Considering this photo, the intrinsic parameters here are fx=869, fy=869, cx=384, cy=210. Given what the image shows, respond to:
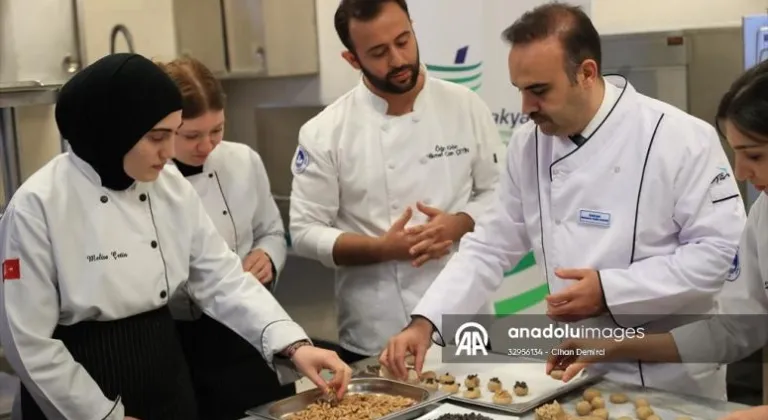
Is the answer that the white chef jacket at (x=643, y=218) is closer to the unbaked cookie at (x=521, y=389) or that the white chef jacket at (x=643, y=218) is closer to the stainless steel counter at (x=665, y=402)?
the stainless steel counter at (x=665, y=402)

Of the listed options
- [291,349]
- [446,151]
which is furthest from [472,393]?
[446,151]

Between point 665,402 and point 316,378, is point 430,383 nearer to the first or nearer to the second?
point 316,378

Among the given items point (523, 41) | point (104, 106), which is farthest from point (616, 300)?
point (104, 106)

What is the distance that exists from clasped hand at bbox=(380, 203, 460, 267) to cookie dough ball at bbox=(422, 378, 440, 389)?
1.60ft

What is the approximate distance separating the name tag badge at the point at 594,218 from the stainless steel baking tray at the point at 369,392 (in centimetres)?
46

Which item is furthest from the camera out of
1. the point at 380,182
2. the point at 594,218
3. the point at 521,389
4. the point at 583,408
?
the point at 380,182

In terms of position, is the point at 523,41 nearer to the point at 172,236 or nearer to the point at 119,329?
the point at 172,236

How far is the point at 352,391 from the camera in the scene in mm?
1785

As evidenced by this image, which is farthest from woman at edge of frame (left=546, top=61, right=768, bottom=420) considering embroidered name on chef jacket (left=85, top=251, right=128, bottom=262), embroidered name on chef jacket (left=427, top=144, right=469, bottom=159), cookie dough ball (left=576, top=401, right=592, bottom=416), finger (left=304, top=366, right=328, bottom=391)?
embroidered name on chef jacket (left=85, top=251, right=128, bottom=262)

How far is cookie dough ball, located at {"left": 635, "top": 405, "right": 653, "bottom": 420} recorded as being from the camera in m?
1.52

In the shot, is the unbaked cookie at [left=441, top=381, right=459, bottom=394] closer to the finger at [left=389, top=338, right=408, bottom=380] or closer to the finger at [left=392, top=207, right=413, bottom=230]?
the finger at [left=389, top=338, right=408, bottom=380]

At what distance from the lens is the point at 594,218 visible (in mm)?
1782

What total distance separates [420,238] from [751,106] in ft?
3.13

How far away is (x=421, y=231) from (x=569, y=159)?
524 millimetres
